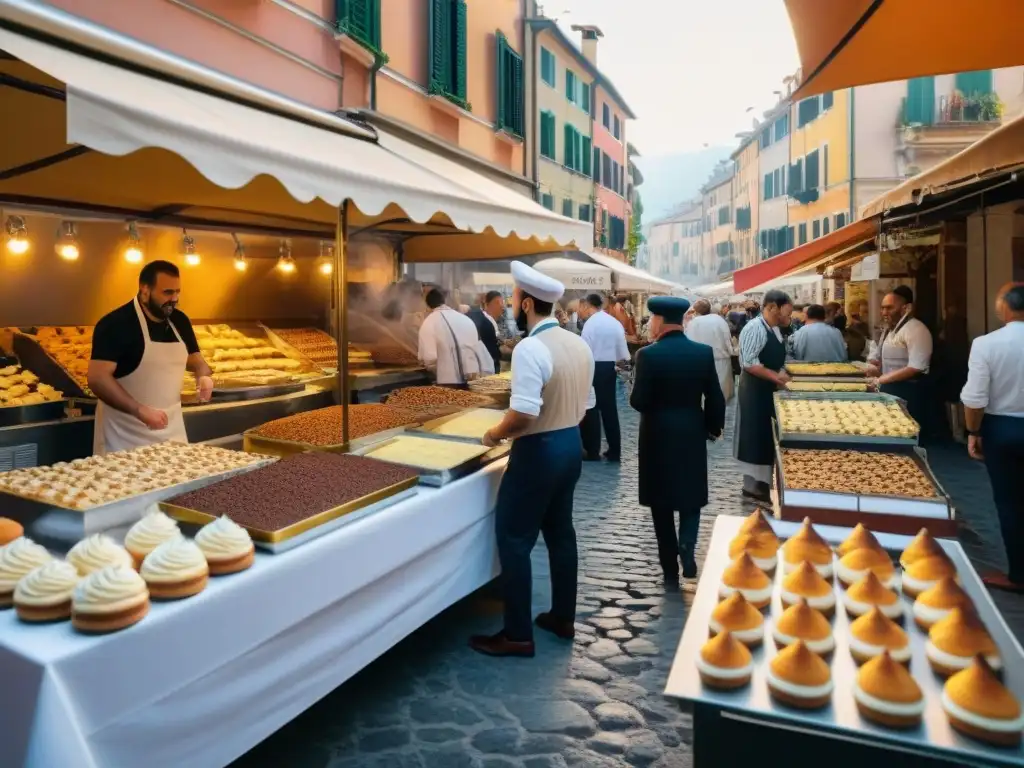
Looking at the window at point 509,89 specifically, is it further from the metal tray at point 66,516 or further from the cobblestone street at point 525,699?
the metal tray at point 66,516

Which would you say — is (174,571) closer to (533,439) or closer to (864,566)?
(533,439)

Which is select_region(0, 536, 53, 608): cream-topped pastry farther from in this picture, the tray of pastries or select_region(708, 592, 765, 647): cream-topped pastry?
select_region(708, 592, 765, 647): cream-topped pastry

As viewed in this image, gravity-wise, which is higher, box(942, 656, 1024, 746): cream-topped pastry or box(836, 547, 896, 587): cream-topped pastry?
box(836, 547, 896, 587): cream-topped pastry

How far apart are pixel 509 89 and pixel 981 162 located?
34.4ft

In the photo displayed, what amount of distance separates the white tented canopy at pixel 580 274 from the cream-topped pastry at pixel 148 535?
38.1 ft

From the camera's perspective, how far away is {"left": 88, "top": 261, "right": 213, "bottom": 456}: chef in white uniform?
437cm

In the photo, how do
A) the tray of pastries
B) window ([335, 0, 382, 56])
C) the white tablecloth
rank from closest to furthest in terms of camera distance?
the white tablecloth
the tray of pastries
window ([335, 0, 382, 56])

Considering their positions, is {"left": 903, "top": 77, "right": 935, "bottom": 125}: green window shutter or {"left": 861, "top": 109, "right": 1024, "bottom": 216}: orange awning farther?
{"left": 903, "top": 77, "right": 935, "bottom": 125}: green window shutter

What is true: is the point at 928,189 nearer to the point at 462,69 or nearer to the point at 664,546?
the point at 664,546

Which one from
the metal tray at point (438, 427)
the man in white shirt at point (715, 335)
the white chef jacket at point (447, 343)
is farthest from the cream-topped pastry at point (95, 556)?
the man in white shirt at point (715, 335)

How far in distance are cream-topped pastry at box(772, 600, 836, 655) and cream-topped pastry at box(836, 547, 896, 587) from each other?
443 millimetres

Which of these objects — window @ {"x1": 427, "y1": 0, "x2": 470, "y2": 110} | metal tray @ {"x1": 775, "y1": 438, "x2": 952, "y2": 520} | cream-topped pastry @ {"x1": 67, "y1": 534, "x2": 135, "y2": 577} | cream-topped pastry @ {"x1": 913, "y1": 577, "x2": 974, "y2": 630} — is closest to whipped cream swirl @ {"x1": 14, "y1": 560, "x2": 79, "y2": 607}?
cream-topped pastry @ {"x1": 67, "y1": 534, "x2": 135, "y2": 577}

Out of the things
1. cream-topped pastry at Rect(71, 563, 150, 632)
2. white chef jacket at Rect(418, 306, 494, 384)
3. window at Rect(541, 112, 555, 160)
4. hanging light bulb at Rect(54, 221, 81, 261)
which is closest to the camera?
cream-topped pastry at Rect(71, 563, 150, 632)

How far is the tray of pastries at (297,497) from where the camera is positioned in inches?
116
